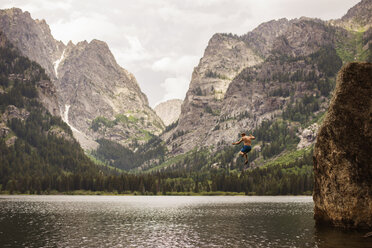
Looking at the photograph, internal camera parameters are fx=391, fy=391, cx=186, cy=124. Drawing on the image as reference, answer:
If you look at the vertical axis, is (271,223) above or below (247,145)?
below

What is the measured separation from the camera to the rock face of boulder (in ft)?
213

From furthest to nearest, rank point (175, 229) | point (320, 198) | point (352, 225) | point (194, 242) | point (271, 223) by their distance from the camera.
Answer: point (271, 223)
point (175, 229)
point (320, 198)
point (352, 225)
point (194, 242)

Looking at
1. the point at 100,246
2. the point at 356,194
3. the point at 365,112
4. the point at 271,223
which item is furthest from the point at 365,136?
the point at 100,246

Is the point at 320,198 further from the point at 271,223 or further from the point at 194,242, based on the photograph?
the point at 194,242

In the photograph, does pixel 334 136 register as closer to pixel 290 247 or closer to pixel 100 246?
pixel 290 247

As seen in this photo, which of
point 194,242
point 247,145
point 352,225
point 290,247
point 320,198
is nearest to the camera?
point 247,145

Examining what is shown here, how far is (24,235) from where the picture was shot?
221ft

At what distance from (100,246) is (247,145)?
27.0m

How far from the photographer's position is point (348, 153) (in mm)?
66562

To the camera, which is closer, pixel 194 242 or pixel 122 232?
pixel 194 242

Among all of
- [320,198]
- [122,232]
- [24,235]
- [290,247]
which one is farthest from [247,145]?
[24,235]

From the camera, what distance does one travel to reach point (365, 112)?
67.1 m

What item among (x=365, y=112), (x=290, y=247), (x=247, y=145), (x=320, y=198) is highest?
(x=365, y=112)

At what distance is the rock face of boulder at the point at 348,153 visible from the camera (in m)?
64.9
